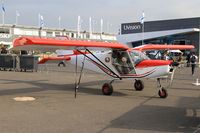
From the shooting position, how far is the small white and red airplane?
1351 centimetres

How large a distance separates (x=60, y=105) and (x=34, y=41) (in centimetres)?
218

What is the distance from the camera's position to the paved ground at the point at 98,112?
869cm

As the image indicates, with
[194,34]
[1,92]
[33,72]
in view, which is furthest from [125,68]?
[194,34]

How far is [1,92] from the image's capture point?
15320 millimetres

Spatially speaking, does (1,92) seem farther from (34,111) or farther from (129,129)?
(129,129)

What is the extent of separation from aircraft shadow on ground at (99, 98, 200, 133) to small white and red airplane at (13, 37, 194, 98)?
102 inches

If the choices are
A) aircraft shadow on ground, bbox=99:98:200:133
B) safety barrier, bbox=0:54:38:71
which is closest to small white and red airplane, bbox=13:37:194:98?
aircraft shadow on ground, bbox=99:98:200:133

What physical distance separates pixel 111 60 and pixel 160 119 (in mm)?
6602

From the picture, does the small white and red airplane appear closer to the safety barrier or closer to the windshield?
the windshield

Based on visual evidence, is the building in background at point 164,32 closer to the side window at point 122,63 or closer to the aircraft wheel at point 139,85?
the aircraft wheel at point 139,85

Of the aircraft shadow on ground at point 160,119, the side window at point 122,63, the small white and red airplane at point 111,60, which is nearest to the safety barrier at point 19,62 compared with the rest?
the small white and red airplane at point 111,60

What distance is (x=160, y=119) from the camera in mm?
9812

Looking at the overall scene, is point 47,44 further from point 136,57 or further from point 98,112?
point 136,57

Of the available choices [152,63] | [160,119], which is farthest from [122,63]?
[160,119]
